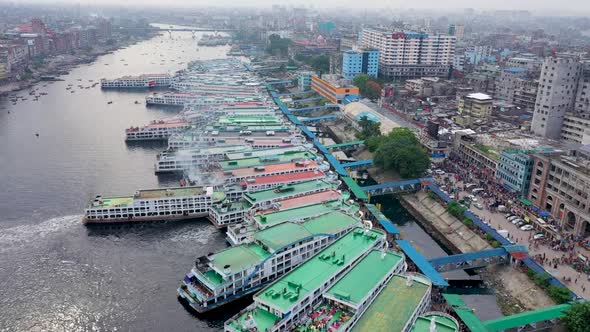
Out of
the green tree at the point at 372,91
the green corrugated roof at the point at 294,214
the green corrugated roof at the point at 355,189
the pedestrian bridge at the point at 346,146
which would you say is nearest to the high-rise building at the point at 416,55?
the green tree at the point at 372,91

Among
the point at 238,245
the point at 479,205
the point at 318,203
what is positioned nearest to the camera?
the point at 238,245

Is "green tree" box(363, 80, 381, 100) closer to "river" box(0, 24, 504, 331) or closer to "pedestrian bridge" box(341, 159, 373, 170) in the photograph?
"pedestrian bridge" box(341, 159, 373, 170)

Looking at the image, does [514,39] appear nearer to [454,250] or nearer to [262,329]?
[454,250]

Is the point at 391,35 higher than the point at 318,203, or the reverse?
the point at 391,35

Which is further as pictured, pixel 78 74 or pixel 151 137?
pixel 78 74

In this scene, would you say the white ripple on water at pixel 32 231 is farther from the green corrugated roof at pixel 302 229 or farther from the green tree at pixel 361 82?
the green tree at pixel 361 82

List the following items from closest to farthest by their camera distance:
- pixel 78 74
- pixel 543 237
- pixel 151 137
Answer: pixel 543 237 < pixel 151 137 < pixel 78 74

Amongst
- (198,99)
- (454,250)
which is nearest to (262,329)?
(454,250)

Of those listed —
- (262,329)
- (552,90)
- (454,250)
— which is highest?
(552,90)
